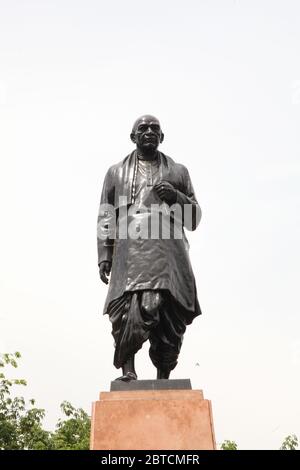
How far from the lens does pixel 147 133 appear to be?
19.1 feet

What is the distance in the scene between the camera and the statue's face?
5844mm

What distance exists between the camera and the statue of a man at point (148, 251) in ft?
16.2

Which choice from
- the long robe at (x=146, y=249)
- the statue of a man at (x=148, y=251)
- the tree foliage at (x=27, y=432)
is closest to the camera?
the statue of a man at (x=148, y=251)

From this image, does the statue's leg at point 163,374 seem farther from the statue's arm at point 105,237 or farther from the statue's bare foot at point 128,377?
the statue's arm at point 105,237

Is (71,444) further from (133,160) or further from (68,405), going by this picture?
(133,160)

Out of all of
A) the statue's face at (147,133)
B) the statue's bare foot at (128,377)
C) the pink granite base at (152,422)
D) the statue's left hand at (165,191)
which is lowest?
the pink granite base at (152,422)

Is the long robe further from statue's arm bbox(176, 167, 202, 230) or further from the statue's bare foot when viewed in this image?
the statue's bare foot

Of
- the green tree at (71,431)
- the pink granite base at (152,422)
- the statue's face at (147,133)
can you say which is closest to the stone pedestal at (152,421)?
the pink granite base at (152,422)

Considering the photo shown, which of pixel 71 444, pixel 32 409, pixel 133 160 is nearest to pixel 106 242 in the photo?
pixel 133 160

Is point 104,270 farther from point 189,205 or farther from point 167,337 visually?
point 189,205

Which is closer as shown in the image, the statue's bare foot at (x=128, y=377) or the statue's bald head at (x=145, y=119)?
the statue's bare foot at (x=128, y=377)

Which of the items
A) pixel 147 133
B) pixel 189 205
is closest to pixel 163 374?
pixel 189 205

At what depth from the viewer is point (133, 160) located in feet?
19.6
